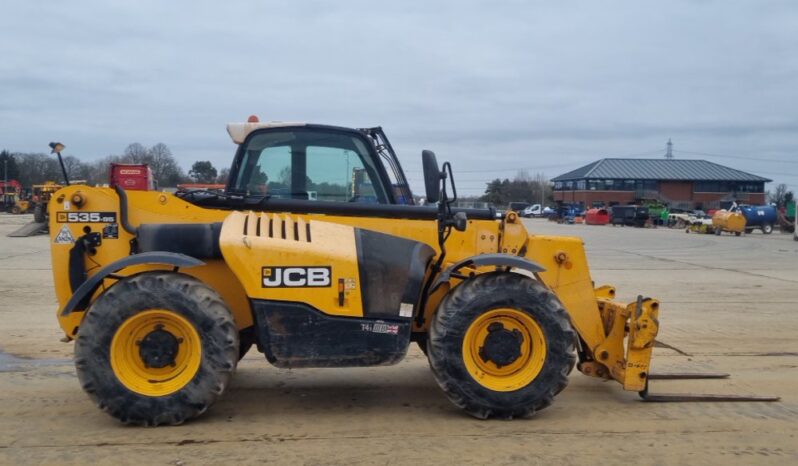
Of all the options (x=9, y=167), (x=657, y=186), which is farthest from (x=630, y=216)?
(x=9, y=167)

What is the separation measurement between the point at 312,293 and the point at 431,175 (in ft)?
3.96

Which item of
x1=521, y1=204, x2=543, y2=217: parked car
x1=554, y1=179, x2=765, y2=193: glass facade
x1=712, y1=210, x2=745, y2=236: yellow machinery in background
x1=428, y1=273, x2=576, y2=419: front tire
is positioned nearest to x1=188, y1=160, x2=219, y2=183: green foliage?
x1=428, y1=273, x2=576, y2=419: front tire

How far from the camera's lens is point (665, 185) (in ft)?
314

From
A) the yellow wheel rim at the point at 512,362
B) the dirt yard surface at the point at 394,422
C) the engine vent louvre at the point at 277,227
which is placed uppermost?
the engine vent louvre at the point at 277,227

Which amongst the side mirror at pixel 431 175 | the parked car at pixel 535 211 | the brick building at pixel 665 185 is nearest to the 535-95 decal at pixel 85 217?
the side mirror at pixel 431 175

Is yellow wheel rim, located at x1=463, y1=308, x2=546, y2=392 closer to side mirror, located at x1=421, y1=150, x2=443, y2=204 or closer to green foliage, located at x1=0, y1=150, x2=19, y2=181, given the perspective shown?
side mirror, located at x1=421, y1=150, x2=443, y2=204

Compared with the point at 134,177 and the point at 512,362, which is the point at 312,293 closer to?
the point at 512,362

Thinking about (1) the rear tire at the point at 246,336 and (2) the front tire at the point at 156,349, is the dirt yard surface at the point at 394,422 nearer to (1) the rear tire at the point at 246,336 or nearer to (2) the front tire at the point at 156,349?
(2) the front tire at the point at 156,349

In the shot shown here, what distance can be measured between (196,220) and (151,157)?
405 inches

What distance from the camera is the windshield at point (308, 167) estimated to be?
6.44m

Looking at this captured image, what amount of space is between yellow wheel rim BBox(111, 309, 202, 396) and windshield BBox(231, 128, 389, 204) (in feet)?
4.68

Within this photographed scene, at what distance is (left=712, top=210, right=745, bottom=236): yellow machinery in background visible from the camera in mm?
45094

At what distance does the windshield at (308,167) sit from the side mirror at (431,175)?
34.6 inches

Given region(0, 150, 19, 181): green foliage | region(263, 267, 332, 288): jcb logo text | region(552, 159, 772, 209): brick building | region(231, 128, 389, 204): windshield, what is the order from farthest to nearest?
region(552, 159, 772, 209): brick building, region(0, 150, 19, 181): green foliage, region(231, 128, 389, 204): windshield, region(263, 267, 332, 288): jcb logo text
